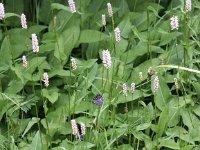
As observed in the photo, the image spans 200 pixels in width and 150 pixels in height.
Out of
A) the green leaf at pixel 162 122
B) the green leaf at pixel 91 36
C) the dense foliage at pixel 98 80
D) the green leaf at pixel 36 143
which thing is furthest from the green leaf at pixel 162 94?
the green leaf at pixel 36 143

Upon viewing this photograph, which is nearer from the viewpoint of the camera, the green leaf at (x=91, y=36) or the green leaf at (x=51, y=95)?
the green leaf at (x=51, y=95)

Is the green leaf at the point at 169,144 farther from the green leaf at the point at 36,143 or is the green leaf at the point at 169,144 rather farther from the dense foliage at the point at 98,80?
the green leaf at the point at 36,143

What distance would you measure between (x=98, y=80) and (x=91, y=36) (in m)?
0.42

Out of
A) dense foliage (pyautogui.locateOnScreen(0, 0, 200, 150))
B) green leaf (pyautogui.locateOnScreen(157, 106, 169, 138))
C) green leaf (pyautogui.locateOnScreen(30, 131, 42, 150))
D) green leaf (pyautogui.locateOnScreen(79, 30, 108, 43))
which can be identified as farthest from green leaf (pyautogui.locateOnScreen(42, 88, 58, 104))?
green leaf (pyautogui.locateOnScreen(157, 106, 169, 138))

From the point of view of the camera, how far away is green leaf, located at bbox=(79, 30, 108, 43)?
3826mm

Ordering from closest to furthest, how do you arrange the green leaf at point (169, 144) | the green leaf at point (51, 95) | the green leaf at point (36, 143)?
the green leaf at point (36, 143) < the green leaf at point (169, 144) < the green leaf at point (51, 95)

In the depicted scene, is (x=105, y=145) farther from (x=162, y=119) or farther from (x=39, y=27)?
(x=39, y=27)

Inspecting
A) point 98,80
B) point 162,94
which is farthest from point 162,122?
point 98,80

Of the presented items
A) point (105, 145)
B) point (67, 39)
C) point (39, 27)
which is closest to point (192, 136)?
point (105, 145)

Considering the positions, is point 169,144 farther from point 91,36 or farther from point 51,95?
point 91,36

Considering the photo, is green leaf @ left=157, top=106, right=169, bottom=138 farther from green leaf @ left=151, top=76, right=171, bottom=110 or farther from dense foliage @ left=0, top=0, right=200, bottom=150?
green leaf @ left=151, top=76, right=171, bottom=110

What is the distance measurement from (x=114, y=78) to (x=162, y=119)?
1.31 feet

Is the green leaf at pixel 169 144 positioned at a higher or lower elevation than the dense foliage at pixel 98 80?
lower

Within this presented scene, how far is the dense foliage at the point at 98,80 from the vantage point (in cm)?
312
